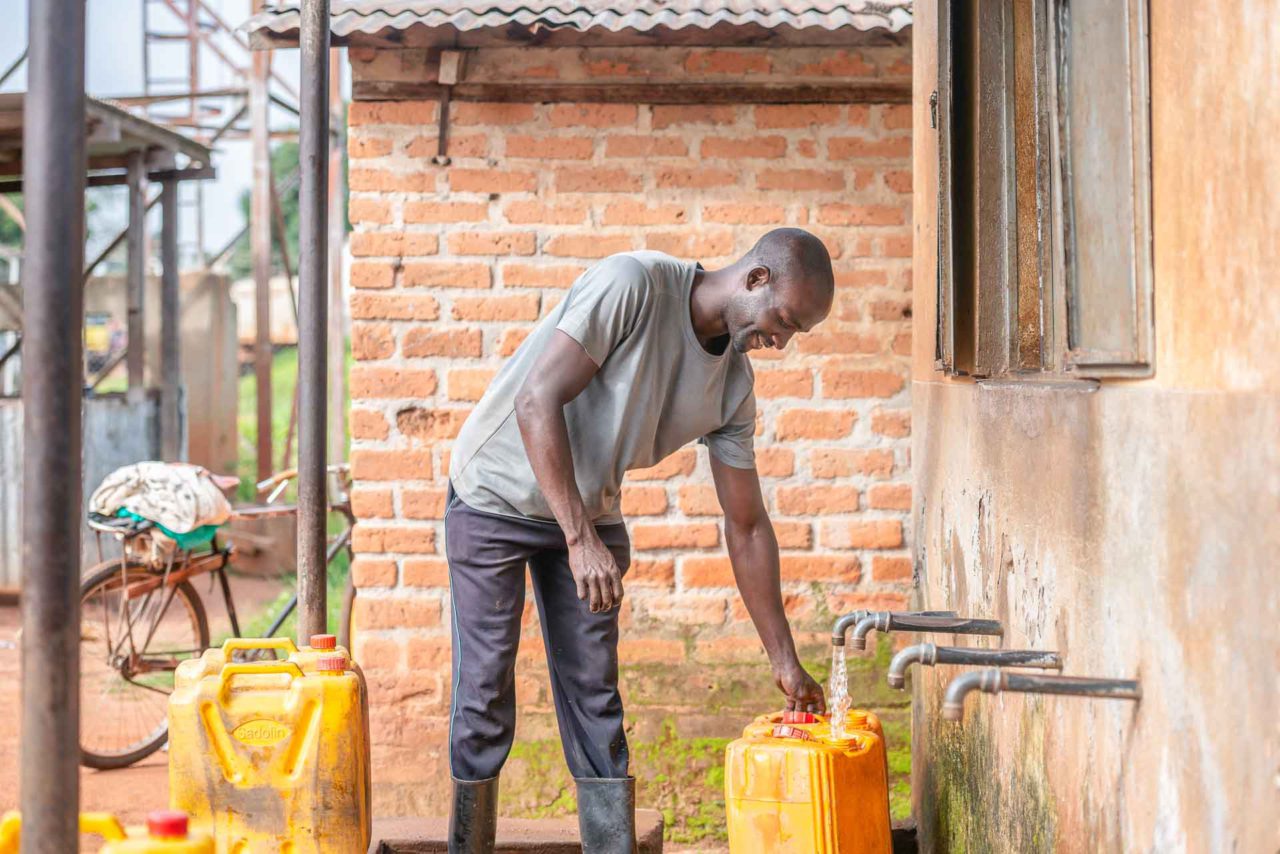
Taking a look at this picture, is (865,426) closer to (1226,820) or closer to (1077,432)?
(1077,432)

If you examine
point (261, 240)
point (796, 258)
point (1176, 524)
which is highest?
point (261, 240)

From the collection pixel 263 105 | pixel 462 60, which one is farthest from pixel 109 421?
pixel 462 60

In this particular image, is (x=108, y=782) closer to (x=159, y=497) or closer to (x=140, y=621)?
(x=140, y=621)

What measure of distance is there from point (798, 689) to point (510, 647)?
698 mm

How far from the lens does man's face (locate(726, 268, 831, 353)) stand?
2.97 metres

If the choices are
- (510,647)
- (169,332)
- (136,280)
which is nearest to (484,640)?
(510,647)

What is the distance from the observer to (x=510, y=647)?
3264 millimetres

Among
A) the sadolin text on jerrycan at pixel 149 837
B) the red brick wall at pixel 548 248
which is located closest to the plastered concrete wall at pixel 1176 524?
the sadolin text on jerrycan at pixel 149 837

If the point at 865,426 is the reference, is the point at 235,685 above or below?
below

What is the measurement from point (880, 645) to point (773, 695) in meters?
0.39

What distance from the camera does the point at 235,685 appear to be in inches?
117

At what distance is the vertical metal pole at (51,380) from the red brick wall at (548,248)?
272 cm

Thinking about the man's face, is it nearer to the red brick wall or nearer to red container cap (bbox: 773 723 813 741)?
red container cap (bbox: 773 723 813 741)

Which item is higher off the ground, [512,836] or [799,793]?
[799,793]
